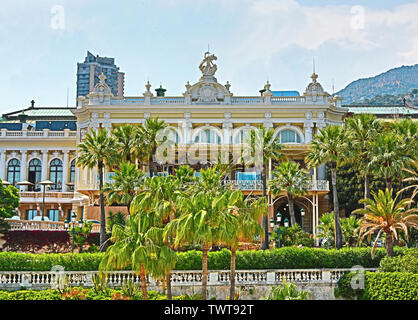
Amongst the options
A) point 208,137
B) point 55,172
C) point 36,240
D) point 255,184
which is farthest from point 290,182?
point 55,172

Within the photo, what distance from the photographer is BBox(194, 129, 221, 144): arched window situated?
6322 cm

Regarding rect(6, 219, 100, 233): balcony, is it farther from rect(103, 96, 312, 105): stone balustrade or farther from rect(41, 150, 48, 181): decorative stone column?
rect(41, 150, 48, 181): decorative stone column

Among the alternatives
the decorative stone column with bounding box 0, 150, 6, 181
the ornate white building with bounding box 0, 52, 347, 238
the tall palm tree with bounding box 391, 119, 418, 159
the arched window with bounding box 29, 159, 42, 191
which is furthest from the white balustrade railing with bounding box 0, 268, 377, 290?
the decorative stone column with bounding box 0, 150, 6, 181

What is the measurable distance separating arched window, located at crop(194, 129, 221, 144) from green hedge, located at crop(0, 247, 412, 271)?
27869 mm

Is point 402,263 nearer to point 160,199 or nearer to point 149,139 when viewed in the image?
point 160,199

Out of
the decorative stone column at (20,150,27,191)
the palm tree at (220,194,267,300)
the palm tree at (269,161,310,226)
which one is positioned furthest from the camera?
the decorative stone column at (20,150,27,191)

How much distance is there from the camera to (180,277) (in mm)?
34656

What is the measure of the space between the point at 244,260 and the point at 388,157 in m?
14.9

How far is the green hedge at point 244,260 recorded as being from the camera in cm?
3553

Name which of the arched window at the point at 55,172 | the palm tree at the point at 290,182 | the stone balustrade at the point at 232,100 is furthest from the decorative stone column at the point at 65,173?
the palm tree at the point at 290,182

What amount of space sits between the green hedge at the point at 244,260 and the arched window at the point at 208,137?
91.4 feet

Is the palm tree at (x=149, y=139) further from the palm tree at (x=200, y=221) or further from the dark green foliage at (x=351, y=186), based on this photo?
the palm tree at (x=200, y=221)
